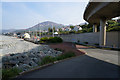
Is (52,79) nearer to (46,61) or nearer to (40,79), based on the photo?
(40,79)

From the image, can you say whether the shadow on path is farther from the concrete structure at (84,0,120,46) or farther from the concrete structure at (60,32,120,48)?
the concrete structure at (60,32,120,48)

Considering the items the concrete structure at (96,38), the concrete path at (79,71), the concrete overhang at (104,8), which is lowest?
the concrete path at (79,71)

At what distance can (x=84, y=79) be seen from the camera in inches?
209

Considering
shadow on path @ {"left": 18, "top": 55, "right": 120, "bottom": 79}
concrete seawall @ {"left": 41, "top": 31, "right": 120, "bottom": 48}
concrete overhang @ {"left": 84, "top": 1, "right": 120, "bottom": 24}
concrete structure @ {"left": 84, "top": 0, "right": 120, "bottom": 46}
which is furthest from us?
concrete seawall @ {"left": 41, "top": 31, "right": 120, "bottom": 48}

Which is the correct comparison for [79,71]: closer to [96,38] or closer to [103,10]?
[103,10]

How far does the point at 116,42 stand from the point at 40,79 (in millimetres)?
23201

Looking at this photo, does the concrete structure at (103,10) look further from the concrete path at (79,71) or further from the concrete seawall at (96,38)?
the concrete path at (79,71)

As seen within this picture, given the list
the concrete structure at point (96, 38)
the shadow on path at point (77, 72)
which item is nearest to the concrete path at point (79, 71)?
the shadow on path at point (77, 72)

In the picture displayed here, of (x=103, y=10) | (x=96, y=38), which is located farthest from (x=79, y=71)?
(x=96, y=38)

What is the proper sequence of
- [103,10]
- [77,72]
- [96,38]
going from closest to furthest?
[77,72], [103,10], [96,38]

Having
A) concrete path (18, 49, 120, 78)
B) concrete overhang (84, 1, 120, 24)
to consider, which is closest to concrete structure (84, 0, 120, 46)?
concrete overhang (84, 1, 120, 24)

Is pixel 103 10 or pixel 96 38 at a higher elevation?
pixel 103 10

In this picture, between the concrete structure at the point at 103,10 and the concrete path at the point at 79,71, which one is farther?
the concrete structure at the point at 103,10

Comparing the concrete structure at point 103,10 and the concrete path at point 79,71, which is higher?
the concrete structure at point 103,10
